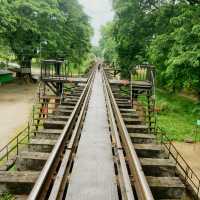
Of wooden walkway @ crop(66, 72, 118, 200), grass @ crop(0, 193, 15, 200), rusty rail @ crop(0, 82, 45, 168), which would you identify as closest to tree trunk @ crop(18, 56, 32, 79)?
rusty rail @ crop(0, 82, 45, 168)

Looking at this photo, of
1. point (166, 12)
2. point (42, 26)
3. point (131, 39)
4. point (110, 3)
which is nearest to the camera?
point (166, 12)

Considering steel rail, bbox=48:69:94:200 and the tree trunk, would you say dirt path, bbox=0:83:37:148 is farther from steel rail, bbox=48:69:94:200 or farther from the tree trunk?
steel rail, bbox=48:69:94:200

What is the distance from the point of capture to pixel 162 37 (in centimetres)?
2505

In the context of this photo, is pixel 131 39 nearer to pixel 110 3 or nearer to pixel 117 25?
pixel 117 25

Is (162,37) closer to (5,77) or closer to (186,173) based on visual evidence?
(186,173)

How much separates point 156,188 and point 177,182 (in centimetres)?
44

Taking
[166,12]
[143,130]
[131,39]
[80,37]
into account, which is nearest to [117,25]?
[131,39]

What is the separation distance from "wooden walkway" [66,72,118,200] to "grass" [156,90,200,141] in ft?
39.6

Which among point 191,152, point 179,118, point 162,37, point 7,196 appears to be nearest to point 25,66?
point 162,37

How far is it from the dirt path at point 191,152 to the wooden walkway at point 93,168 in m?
7.44

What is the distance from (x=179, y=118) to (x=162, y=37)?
684 centimetres

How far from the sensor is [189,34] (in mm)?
20781

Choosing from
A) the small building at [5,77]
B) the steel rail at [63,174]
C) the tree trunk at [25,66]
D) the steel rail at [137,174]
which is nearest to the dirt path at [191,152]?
the steel rail at [137,174]

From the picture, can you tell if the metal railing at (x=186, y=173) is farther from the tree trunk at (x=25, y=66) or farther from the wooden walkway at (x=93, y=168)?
the tree trunk at (x=25, y=66)
